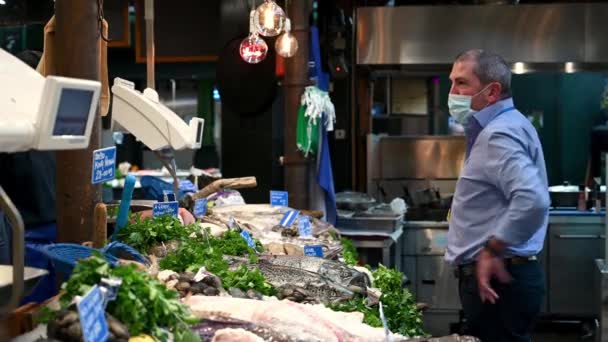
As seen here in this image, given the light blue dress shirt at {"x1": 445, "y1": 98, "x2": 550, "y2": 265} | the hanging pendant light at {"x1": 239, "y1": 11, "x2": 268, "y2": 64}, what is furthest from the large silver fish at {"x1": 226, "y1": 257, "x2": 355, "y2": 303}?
the hanging pendant light at {"x1": 239, "y1": 11, "x2": 268, "y2": 64}

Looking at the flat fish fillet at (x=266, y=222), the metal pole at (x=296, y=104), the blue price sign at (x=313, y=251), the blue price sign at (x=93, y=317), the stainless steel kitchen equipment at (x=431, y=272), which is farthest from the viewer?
the stainless steel kitchen equipment at (x=431, y=272)

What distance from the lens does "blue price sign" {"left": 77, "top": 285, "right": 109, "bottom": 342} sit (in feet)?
7.79

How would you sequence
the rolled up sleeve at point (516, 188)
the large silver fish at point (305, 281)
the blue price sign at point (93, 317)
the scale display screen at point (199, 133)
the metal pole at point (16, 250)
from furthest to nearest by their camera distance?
the scale display screen at point (199, 133), the rolled up sleeve at point (516, 188), the large silver fish at point (305, 281), the metal pole at point (16, 250), the blue price sign at point (93, 317)

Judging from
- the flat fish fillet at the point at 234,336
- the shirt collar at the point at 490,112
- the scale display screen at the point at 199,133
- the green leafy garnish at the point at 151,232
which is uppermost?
the shirt collar at the point at 490,112

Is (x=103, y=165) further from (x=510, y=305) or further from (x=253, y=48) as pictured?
(x=253, y=48)

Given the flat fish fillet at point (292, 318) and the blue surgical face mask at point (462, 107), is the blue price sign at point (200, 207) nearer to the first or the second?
the blue surgical face mask at point (462, 107)

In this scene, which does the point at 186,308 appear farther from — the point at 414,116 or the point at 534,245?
the point at 414,116

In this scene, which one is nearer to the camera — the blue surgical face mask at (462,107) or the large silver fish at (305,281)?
the large silver fish at (305,281)

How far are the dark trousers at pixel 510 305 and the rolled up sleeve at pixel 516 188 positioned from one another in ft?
0.77

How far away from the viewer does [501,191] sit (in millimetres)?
4504

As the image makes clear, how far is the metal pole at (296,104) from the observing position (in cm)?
792

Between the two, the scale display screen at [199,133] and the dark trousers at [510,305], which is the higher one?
the scale display screen at [199,133]

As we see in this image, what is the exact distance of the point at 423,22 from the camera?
31.8 ft

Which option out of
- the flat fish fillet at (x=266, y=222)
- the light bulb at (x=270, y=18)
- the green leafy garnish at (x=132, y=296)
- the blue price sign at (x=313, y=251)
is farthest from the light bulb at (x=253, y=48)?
the green leafy garnish at (x=132, y=296)
